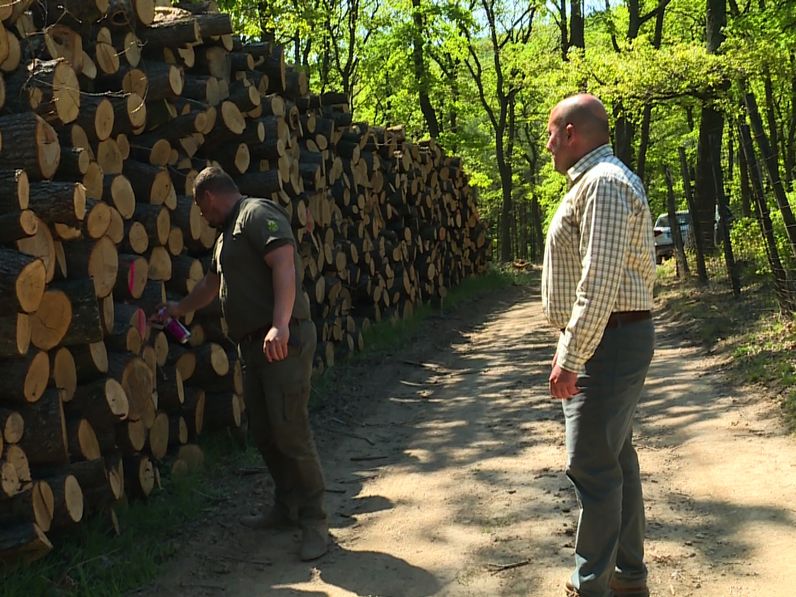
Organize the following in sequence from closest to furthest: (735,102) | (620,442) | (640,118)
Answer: (620,442) < (735,102) < (640,118)

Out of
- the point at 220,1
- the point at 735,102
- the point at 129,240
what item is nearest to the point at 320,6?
the point at 220,1

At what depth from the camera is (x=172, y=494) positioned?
5359mm

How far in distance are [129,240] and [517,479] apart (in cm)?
302

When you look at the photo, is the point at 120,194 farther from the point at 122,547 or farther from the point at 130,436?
the point at 122,547

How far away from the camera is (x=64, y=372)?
4508 millimetres

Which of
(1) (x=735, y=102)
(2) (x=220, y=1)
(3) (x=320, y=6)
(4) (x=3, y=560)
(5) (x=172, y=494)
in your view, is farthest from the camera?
(3) (x=320, y=6)

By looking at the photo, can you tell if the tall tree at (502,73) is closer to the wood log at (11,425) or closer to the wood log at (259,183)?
the wood log at (259,183)

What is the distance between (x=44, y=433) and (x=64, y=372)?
404 millimetres

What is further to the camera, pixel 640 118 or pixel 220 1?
pixel 640 118

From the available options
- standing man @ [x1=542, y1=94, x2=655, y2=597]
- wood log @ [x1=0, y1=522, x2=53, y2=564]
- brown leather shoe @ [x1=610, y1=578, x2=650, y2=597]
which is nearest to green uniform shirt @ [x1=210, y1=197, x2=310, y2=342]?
wood log @ [x1=0, y1=522, x2=53, y2=564]

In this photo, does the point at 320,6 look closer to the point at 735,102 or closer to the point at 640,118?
the point at 640,118

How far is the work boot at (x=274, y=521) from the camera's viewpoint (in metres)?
5.02

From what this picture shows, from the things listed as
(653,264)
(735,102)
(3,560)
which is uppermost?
(735,102)

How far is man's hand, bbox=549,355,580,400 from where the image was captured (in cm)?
332
